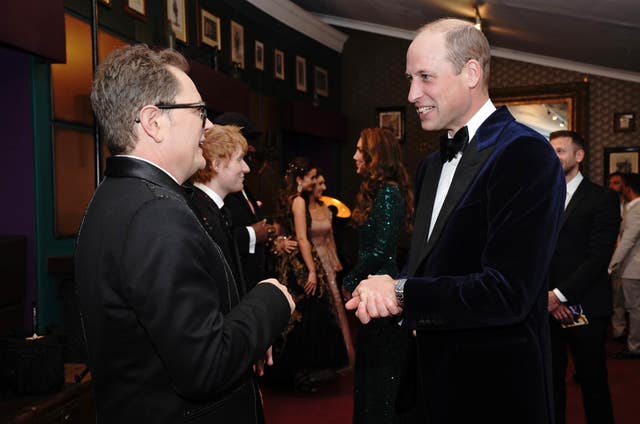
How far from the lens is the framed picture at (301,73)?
8.11 m

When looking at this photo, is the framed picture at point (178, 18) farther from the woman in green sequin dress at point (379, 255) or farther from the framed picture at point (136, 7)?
the woman in green sequin dress at point (379, 255)

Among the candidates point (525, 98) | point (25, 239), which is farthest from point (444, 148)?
point (525, 98)

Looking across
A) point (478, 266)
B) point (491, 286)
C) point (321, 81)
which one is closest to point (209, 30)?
point (321, 81)

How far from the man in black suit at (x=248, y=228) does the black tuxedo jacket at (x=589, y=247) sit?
62.0 inches

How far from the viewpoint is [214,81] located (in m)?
5.48

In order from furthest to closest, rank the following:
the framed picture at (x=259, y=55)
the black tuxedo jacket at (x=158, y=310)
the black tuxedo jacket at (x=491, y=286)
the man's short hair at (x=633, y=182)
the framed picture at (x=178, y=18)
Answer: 1. the framed picture at (x=259, y=55)
2. the man's short hair at (x=633, y=182)
3. the framed picture at (x=178, y=18)
4. the black tuxedo jacket at (x=491, y=286)
5. the black tuxedo jacket at (x=158, y=310)

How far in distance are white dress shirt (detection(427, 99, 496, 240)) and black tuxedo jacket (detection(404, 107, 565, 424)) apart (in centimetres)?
7

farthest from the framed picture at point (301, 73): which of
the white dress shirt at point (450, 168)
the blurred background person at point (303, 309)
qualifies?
the white dress shirt at point (450, 168)

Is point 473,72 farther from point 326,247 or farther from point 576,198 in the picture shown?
point 326,247

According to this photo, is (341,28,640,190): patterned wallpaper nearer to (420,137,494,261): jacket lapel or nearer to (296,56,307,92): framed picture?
(296,56,307,92): framed picture

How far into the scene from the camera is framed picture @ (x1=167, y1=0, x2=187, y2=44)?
5.36m

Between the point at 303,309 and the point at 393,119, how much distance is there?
192 inches

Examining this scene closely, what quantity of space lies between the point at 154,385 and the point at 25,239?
2.89 meters

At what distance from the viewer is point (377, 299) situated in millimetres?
1635
